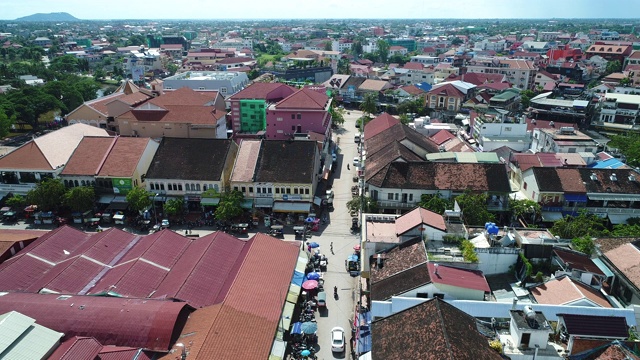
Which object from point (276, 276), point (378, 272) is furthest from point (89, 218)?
point (378, 272)

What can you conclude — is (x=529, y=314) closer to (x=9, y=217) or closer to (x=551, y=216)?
(x=551, y=216)

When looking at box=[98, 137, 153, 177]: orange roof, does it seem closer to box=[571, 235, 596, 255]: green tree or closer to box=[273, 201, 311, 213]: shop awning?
box=[273, 201, 311, 213]: shop awning

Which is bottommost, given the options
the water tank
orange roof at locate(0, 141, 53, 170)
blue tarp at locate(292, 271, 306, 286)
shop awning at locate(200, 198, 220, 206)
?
blue tarp at locate(292, 271, 306, 286)

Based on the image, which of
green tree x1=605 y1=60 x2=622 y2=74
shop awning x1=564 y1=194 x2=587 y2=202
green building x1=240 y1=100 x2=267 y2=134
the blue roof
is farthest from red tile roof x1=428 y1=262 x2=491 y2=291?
green tree x1=605 y1=60 x2=622 y2=74

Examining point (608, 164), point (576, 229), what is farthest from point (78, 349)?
point (608, 164)

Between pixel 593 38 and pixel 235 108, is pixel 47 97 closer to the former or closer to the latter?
pixel 235 108

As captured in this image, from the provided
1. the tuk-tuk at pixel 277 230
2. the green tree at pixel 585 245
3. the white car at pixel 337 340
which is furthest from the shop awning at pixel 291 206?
the green tree at pixel 585 245

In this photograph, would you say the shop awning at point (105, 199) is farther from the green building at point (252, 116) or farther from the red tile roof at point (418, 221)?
the red tile roof at point (418, 221)
